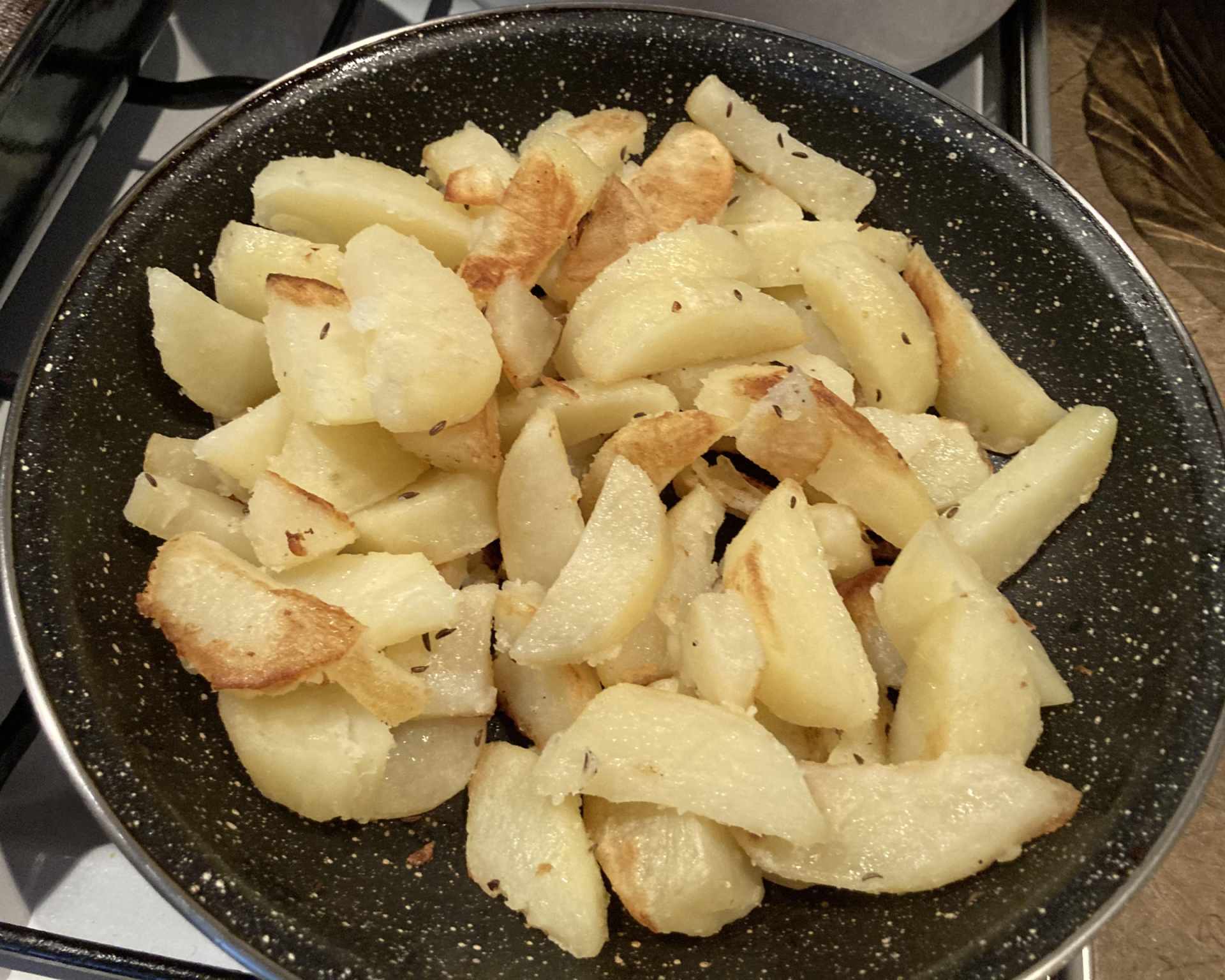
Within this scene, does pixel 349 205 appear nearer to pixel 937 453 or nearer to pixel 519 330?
pixel 519 330

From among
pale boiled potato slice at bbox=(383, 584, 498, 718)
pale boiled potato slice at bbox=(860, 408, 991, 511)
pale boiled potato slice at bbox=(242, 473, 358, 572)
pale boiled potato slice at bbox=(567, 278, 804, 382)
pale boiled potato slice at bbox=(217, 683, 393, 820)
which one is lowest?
pale boiled potato slice at bbox=(217, 683, 393, 820)

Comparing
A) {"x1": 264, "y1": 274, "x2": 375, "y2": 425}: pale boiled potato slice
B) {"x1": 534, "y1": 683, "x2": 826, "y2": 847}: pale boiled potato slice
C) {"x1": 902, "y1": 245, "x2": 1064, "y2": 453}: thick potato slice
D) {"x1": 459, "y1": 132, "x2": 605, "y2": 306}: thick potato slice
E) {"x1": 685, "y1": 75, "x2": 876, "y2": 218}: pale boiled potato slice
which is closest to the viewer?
{"x1": 534, "y1": 683, "x2": 826, "y2": 847}: pale boiled potato slice

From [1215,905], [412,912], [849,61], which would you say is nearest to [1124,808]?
[1215,905]

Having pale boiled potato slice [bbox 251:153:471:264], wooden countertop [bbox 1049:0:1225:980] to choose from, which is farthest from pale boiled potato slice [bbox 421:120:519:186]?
wooden countertop [bbox 1049:0:1225:980]

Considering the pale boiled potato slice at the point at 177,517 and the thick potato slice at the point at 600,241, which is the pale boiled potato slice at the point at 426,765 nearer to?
the pale boiled potato slice at the point at 177,517

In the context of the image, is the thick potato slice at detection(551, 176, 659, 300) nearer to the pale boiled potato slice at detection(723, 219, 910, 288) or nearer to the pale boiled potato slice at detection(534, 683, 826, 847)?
the pale boiled potato slice at detection(723, 219, 910, 288)
